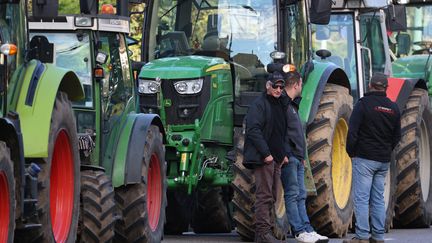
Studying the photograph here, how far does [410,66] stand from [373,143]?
757cm

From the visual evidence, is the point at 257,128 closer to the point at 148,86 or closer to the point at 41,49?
the point at 148,86

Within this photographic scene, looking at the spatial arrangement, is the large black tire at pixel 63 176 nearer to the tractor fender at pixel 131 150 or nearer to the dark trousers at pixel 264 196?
the tractor fender at pixel 131 150

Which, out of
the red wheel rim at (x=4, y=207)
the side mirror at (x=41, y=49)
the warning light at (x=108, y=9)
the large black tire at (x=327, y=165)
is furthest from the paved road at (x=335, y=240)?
the red wheel rim at (x=4, y=207)

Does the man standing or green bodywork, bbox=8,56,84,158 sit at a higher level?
green bodywork, bbox=8,56,84,158

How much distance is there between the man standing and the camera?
643 inches

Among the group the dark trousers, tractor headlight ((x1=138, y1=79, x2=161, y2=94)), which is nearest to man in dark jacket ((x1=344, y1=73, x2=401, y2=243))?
the dark trousers

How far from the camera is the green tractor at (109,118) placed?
15.1 meters

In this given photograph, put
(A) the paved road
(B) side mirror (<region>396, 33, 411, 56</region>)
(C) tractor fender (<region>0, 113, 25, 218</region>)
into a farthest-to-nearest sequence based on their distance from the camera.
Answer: (B) side mirror (<region>396, 33, 411, 56</region>) → (A) the paved road → (C) tractor fender (<region>0, 113, 25, 218</region>)

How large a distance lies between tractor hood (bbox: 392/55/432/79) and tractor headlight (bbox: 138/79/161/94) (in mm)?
6471

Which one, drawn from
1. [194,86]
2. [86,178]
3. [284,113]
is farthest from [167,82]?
[86,178]

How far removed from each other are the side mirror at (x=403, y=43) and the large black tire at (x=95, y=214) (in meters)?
10.3

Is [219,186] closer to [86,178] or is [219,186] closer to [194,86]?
[194,86]

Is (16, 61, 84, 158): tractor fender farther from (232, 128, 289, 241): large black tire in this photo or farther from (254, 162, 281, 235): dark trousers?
(232, 128, 289, 241): large black tire

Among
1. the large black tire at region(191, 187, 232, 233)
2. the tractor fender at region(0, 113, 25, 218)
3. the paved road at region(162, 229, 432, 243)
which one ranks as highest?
the tractor fender at region(0, 113, 25, 218)
